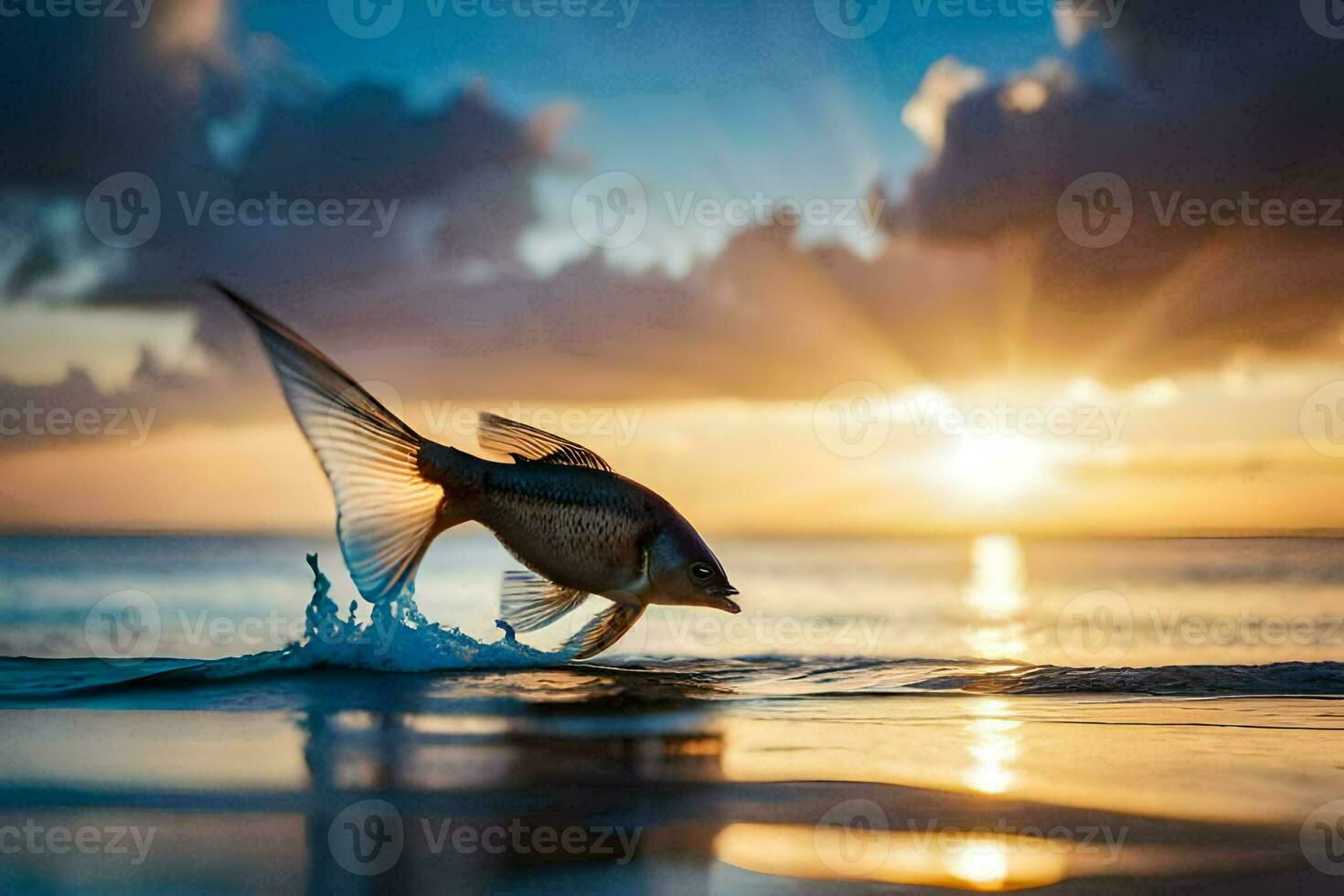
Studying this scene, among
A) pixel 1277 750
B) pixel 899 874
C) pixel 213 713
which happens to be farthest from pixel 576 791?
pixel 1277 750

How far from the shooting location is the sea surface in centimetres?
393

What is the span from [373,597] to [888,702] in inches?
126

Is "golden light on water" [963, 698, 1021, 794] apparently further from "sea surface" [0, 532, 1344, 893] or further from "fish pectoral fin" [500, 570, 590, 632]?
"fish pectoral fin" [500, 570, 590, 632]

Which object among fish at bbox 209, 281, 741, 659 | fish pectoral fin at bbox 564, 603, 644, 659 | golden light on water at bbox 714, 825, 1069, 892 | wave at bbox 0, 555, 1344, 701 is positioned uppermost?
fish at bbox 209, 281, 741, 659

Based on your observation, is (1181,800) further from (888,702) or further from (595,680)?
(595,680)

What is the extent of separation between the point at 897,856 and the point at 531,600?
3007 mm

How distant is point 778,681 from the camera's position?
7.76 m

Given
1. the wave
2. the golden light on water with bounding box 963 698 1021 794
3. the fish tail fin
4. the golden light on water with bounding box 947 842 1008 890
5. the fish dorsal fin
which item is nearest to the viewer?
the golden light on water with bounding box 947 842 1008 890

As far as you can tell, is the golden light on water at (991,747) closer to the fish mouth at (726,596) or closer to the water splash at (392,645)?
the fish mouth at (726,596)

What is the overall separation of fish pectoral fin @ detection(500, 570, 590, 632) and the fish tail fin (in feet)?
2.03

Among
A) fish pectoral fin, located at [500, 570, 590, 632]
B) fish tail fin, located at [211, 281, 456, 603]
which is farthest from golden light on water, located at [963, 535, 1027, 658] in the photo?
fish tail fin, located at [211, 281, 456, 603]

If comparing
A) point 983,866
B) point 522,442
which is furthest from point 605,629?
point 983,866

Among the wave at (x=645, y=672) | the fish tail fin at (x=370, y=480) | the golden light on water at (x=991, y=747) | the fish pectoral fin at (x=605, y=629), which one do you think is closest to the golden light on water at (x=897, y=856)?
the golden light on water at (x=991, y=747)

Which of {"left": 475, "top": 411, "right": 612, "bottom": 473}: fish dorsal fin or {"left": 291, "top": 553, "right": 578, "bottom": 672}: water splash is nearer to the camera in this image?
{"left": 475, "top": 411, "right": 612, "bottom": 473}: fish dorsal fin
